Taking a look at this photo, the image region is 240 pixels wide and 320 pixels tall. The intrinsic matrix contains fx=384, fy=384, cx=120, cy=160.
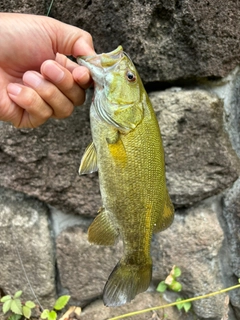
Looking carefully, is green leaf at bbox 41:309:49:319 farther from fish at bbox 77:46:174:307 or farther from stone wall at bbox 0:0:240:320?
fish at bbox 77:46:174:307

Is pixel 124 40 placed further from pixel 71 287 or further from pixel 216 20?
pixel 71 287

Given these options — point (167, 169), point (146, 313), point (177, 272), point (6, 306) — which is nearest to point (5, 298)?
point (6, 306)

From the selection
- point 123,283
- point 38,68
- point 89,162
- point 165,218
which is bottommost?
point 123,283

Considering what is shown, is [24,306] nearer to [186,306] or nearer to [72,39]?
[186,306]

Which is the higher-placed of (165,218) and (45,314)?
(165,218)

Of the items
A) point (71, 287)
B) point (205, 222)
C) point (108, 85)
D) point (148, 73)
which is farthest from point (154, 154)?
point (71, 287)

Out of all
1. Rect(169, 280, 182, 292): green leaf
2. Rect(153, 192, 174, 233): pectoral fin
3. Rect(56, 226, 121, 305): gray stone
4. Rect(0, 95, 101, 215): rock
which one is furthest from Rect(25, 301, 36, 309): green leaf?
Rect(153, 192, 174, 233): pectoral fin

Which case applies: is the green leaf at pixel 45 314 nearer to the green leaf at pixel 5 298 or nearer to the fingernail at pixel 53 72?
the green leaf at pixel 5 298
